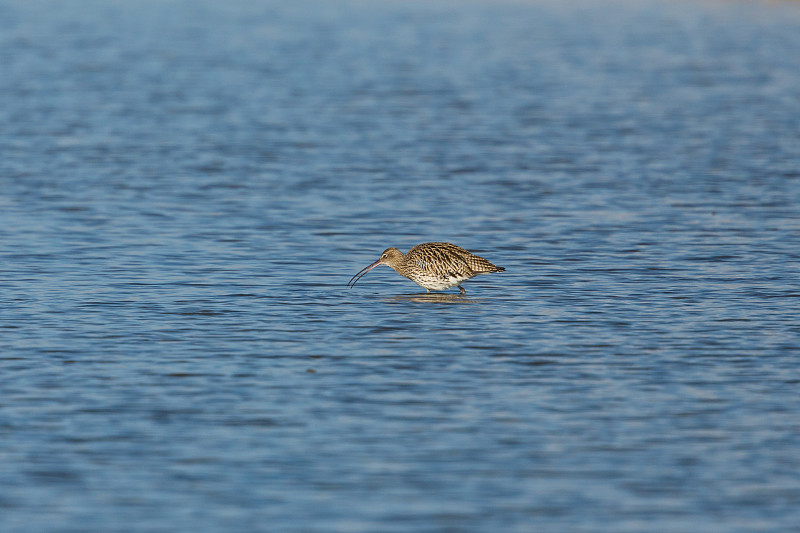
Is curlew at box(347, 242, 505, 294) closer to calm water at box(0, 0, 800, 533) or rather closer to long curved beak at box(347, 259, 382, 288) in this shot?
calm water at box(0, 0, 800, 533)

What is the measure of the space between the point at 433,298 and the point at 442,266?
0.70 m

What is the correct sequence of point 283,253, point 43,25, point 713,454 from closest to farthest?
point 713,454 < point 283,253 < point 43,25

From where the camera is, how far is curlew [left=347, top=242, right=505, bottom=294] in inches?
637

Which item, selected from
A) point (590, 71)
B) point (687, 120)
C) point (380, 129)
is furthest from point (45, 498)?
point (590, 71)

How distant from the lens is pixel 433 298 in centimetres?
1673

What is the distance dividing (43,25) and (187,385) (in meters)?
50.3

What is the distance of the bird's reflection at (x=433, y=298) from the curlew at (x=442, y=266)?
15cm

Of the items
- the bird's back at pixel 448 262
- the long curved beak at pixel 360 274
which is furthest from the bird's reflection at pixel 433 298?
the long curved beak at pixel 360 274

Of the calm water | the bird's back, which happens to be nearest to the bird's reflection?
the calm water

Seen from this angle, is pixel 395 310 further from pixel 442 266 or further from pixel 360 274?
pixel 360 274

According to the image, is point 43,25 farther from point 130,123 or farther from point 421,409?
point 421,409

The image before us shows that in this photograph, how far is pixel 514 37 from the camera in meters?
54.2

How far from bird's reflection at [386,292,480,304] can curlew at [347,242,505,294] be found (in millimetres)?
153

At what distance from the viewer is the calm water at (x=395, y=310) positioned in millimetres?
9844
